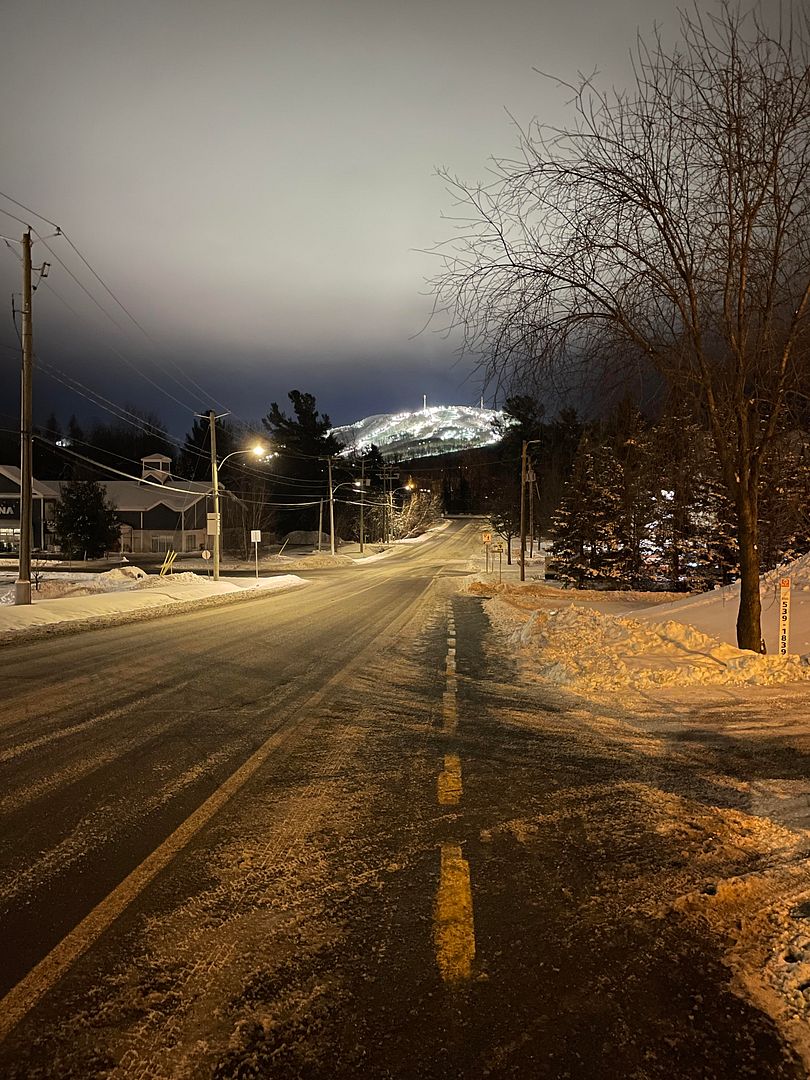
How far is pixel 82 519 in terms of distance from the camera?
2274 inches

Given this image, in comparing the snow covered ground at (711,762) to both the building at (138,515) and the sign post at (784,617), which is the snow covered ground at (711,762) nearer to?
the sign post at (784,617)

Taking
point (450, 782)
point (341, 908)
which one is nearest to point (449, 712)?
point (450, 782)

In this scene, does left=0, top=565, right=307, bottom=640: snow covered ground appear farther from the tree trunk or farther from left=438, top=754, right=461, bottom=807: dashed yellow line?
the tree trunk

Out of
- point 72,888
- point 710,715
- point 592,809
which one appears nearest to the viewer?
point 72,888

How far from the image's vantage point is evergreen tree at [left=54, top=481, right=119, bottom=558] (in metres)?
57.4

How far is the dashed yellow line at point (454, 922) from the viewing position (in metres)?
3.05

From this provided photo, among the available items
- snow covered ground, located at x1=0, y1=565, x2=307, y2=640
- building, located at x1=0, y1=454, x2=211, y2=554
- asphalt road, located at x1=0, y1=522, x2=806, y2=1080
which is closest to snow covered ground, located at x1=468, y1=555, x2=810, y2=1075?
asphalt road, located at x1=0, y1=522, x2=806, y2=1080

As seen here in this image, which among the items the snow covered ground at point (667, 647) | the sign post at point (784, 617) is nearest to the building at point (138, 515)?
the snow covered ground at point (667, 647)

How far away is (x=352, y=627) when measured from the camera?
1659cm

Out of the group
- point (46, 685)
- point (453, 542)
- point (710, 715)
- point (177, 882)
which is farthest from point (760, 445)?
point (453, 542)

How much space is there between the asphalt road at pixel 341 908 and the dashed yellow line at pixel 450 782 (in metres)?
0.02

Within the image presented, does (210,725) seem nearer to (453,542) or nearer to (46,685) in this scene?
(46,685)

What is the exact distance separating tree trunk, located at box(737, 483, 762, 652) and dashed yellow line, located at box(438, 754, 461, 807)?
6.15 meters

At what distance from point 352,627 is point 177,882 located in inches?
501
